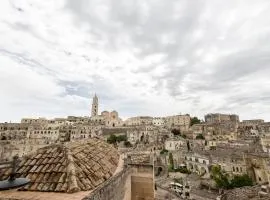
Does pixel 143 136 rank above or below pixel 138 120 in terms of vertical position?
below

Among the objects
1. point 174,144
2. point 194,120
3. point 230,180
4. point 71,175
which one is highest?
point 194,120

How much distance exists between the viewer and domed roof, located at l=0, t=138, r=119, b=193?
6.17m

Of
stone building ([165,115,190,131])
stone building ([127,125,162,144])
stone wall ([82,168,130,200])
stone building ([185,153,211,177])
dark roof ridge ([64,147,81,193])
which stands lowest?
stone building ([185,153,211,177])

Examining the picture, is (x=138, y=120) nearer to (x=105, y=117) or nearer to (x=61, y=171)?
(x=105, y=117)

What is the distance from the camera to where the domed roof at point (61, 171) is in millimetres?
6168

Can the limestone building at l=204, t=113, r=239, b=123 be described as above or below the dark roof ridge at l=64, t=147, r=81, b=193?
above

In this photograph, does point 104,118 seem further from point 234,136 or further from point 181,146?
point 234,136

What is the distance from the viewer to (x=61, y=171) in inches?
264

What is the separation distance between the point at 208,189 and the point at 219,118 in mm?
77659

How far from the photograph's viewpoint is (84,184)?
630cm

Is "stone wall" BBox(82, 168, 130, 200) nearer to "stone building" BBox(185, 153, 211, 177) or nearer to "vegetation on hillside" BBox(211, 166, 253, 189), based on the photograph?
"vegetation on hillside" BBox(211, 166, 253, 189)

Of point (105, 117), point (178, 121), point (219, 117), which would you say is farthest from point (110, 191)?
point (219, 117)

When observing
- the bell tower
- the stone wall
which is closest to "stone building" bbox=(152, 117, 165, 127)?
the bell tower

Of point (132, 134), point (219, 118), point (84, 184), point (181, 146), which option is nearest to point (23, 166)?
point (84, 184)
